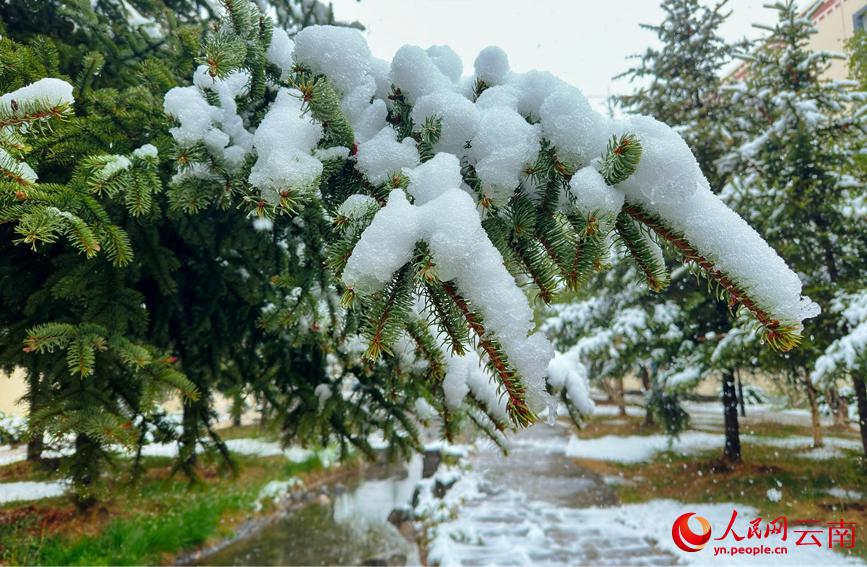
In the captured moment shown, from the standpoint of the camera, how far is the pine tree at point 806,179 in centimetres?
664

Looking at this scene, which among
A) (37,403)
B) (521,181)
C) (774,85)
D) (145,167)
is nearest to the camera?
(521,181)

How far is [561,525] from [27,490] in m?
6.33

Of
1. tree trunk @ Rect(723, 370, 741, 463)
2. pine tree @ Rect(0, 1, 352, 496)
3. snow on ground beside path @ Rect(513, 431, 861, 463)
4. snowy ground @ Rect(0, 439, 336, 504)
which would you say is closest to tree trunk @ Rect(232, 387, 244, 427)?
pine tree @ Rect(0, 1, 352, 496)

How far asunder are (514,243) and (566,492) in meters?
8.60

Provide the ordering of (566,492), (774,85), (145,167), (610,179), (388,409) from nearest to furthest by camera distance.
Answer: (610,179)
(145,167)
(388,409)
(774,85)
(566,492)

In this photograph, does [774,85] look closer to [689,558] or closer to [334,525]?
[689,558]

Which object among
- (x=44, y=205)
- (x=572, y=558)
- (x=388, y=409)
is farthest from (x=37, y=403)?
(x=572, y=558)

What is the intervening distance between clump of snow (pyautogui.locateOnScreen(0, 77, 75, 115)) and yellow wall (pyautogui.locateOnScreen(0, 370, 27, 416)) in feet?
4.83

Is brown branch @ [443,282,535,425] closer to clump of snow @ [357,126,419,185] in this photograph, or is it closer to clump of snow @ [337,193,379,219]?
clump of snow @ [337,193,379,219]

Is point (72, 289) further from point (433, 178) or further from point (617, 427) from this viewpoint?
point (617, 427)

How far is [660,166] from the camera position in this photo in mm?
1087

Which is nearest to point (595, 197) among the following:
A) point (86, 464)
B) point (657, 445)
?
point (86, 464)

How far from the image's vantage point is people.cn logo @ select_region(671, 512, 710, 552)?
546cm

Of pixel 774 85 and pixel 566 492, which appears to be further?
pixel 566 492
